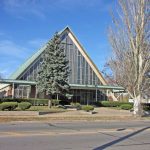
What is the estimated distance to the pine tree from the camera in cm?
4259

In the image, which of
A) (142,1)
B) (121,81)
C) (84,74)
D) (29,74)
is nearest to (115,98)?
(84,74)

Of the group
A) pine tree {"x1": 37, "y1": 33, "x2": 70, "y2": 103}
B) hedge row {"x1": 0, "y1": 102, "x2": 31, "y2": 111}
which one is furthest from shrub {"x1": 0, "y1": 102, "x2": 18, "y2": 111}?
pine tree {"x1": 37, "y1": 33, "x2": 70, "y2": 103}

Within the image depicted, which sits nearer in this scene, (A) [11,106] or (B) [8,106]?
(B) [8,106]

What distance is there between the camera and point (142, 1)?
31.6 metres

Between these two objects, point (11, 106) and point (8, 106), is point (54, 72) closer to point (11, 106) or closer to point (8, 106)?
point (11, 106)

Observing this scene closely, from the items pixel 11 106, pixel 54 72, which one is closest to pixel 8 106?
pixel 11 106

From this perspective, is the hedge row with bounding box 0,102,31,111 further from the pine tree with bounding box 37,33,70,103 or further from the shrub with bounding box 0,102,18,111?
the pine tree with bounding box 37,33,70,103

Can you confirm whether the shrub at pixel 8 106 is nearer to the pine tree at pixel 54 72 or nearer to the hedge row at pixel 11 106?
the hedge row at pixel 11 106

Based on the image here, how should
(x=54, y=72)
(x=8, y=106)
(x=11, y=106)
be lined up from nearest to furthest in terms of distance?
(x=8, y=106) < (x=11, y=106) < (x=54, y=72)

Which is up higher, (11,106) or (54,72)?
(54,72)

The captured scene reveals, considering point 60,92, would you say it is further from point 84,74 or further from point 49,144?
point 49,144

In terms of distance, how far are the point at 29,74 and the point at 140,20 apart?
31.0 m

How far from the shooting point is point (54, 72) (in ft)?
141

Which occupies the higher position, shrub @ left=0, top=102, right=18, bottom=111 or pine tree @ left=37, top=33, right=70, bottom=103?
pine tree @ left=37, top=33, right=70, bottom=103
